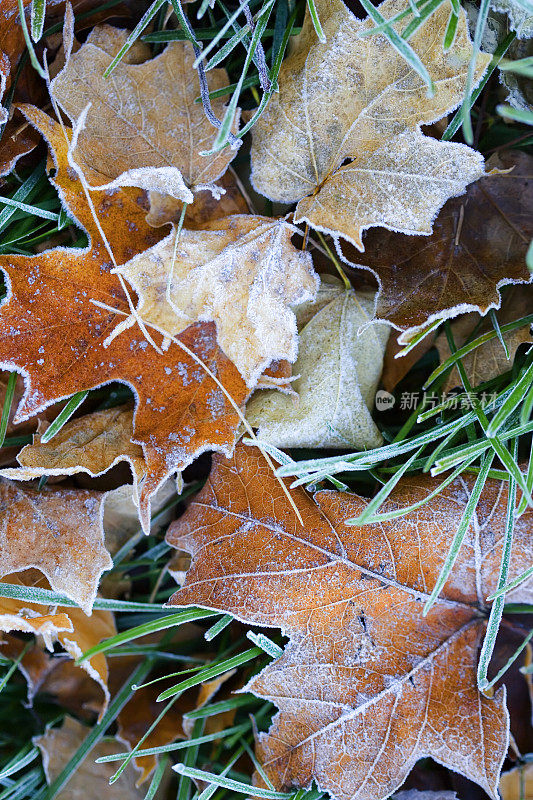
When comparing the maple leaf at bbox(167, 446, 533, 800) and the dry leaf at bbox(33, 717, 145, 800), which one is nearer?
the maple leaf at bbox(167, 446, 533, 800)

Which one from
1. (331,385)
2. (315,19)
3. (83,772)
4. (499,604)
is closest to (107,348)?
(331,385)

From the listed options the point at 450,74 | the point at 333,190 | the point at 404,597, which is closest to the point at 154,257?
the point at 333,190

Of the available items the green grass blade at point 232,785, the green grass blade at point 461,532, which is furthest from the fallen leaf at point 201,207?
the green grass blade at point 232,785

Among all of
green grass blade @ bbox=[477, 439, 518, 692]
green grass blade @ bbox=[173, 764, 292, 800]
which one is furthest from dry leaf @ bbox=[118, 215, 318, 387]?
green grass blade @ bbox=[173, 764, 292, 800]

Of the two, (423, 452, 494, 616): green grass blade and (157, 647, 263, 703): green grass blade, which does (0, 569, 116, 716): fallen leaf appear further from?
(423, 452, 494, 616): green grass blade

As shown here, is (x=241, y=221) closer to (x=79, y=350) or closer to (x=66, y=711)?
(x=79, y=350)

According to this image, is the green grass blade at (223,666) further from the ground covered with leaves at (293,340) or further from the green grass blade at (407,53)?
the green grass blade at (407,53)

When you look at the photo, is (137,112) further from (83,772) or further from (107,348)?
(83,772)
